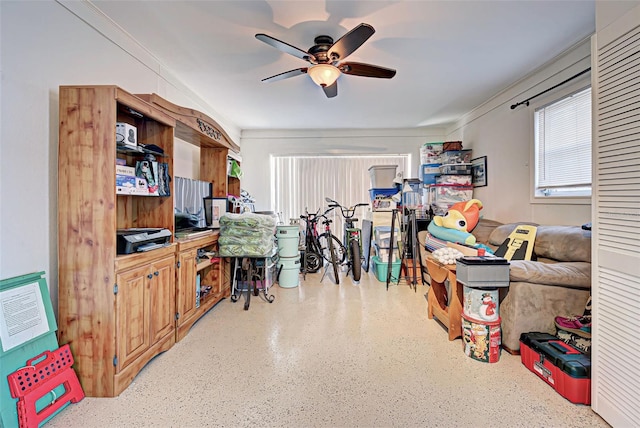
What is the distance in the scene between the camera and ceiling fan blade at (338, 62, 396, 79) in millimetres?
2375

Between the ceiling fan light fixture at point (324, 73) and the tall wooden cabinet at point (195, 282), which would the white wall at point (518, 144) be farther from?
the tall wooden cabinet at point (195, 282)

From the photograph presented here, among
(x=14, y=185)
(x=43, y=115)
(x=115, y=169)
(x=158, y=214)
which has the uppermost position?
(x=43, y=115)

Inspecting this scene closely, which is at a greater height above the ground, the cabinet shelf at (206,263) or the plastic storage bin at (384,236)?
the plastic storage bin at (384,236)

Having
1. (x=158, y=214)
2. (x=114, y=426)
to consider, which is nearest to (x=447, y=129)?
(x=158, y=214)

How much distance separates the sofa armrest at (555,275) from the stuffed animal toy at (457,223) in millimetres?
1144

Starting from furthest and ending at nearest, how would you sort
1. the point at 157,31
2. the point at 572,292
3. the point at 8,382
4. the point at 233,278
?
the point at 233,278 < the point at 157,31 < the point at 572,292 < the point at 8,382

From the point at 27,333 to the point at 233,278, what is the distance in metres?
2.04

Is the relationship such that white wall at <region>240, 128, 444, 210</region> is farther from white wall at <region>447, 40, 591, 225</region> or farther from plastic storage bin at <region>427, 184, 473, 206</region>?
plastic storage bin at <region>427, 184, 473, 206</region>

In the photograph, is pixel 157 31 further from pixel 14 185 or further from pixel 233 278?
pixel 233 278

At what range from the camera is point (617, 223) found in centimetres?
138

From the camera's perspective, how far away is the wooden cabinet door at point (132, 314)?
171cm

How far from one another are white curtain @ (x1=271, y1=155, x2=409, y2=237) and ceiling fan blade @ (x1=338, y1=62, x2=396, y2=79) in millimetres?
3106

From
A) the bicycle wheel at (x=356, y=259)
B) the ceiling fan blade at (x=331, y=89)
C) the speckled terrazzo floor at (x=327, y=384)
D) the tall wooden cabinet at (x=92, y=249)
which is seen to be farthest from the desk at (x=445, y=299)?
the tall wooden cabinet at (x=92, y=249)

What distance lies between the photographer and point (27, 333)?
4.80 ft
